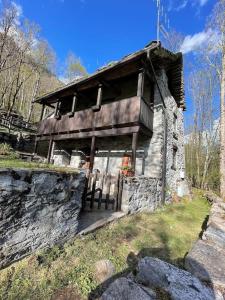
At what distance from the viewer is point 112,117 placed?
805 cm

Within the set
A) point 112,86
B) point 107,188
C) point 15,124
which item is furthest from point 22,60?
point 107,188

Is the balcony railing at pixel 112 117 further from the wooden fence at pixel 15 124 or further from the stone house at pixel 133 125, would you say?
the wooden fence at pixel 15 124

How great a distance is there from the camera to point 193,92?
59.9 ft

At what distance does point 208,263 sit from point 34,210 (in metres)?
2.62

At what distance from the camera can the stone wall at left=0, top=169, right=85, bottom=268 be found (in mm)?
2318

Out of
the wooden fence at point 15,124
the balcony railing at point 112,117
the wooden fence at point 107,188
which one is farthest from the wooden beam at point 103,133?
the wooden fence at point 15,124

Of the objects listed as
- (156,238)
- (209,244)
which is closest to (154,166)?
(156,238)

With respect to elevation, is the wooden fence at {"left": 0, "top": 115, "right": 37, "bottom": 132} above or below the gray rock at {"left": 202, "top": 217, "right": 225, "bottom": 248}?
above

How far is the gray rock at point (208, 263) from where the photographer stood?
8.08 feet

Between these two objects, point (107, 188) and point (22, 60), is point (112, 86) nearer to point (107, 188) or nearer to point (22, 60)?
point (107, 188)

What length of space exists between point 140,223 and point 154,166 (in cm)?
344

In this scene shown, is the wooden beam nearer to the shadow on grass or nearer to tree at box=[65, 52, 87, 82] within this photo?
the shadow on grass

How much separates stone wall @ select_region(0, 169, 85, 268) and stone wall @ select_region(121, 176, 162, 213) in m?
2.30

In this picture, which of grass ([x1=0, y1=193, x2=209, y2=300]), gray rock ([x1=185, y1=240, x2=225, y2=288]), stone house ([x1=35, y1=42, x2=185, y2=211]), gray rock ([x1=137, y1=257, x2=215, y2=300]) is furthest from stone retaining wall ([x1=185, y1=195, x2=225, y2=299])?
stone house ([x1=35, y1=42, x2=185, y2=211])
